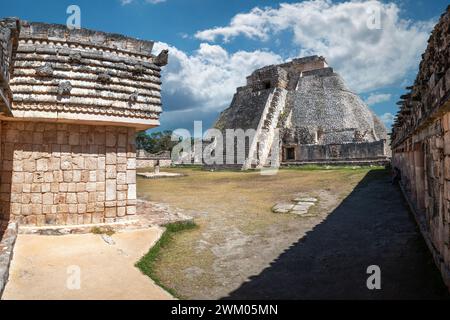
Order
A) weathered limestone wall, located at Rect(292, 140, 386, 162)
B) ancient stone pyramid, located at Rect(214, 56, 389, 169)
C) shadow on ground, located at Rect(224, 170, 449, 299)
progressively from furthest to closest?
ancient stone pyramid, located at Rect(214, 56, 389, 169) → weathered limestone wall, located at Rect(292, 140, 386, 162) → shadow on ground, located at Rect(224, 170, 449, 299)

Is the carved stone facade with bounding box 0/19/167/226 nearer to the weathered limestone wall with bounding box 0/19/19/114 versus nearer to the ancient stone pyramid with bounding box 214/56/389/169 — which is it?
the weathered limestone wall with bounding box 0/19/19/114

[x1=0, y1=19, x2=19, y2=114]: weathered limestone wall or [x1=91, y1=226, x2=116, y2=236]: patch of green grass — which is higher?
[x1=0, y1=19, x2=19, y2=114]: weathered limestone wall

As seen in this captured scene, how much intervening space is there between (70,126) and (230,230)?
174 inches

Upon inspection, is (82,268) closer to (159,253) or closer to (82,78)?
(159,253)

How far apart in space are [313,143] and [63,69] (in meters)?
22.4

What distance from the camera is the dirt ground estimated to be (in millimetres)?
4992

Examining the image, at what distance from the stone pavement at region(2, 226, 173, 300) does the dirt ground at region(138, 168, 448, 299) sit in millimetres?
582

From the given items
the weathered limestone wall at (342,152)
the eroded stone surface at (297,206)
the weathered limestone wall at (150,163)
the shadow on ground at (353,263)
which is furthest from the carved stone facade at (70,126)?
the weathered limestone wall at (150,163)

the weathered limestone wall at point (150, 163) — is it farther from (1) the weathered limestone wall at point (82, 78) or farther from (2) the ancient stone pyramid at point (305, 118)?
(1) the weathered limestone wall at point (82, 78)

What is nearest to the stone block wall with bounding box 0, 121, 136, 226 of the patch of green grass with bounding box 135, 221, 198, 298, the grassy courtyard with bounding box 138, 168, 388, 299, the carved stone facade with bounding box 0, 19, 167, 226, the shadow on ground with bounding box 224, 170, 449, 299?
the carved stone facade with bounding box 0, 19, 167, 226

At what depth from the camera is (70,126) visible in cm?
768

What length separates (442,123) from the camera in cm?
429
